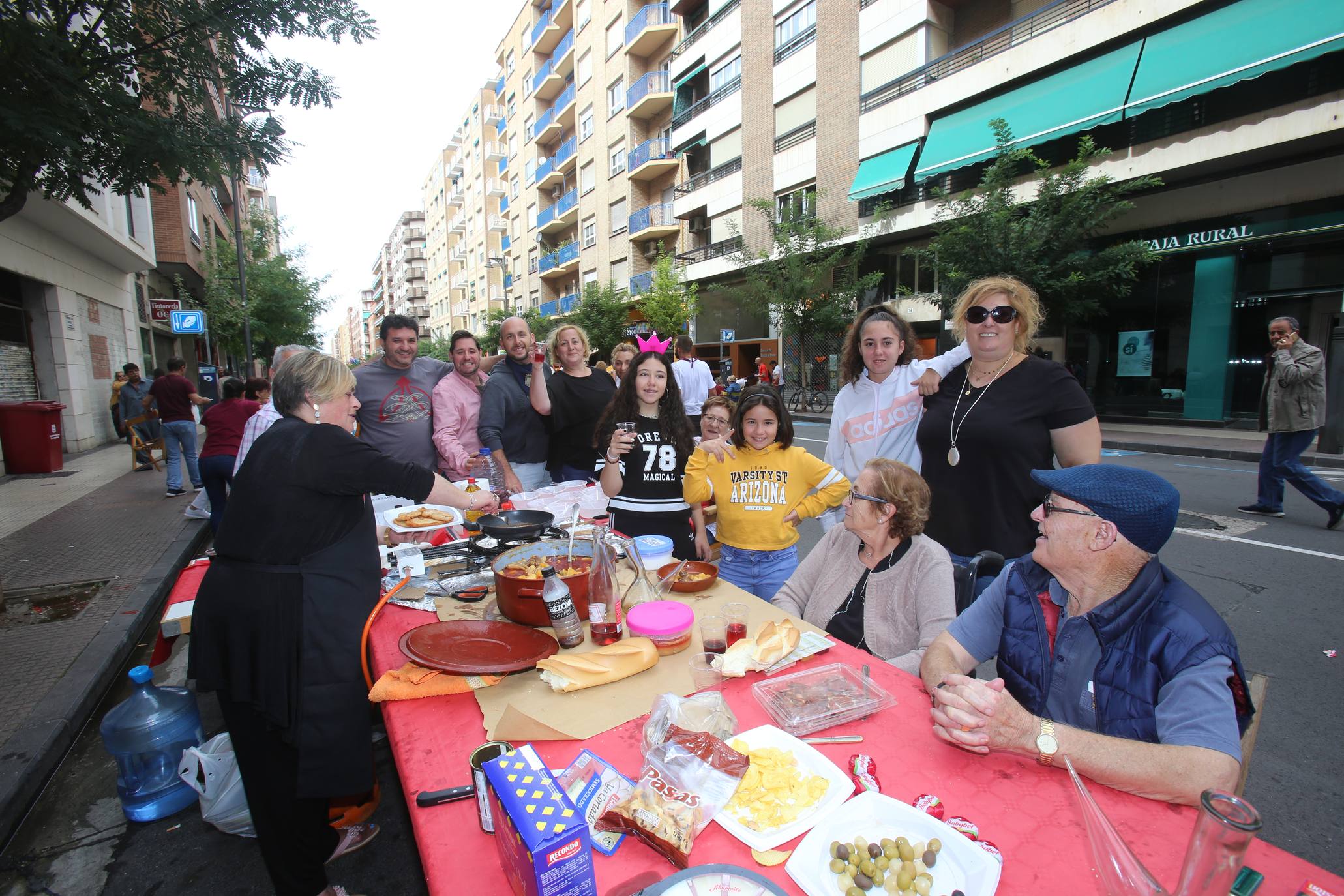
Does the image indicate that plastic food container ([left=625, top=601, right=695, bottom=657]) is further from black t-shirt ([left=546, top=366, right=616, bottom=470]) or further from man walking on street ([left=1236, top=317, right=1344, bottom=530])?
man walking on street ([left=1236, top=317, right=1344, bottom=530])

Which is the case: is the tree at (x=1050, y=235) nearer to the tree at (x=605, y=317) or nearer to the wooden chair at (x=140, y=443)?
the wooden chair at (x=140, y=443)

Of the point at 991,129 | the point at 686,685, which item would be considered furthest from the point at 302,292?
the point at 686,685

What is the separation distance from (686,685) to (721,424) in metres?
2.16

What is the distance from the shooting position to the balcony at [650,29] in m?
27.6

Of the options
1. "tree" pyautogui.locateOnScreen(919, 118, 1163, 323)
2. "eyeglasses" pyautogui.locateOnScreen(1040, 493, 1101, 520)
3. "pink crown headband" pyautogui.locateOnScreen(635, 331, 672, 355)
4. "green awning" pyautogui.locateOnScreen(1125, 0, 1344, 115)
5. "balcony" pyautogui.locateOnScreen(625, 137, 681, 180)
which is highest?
"balcony" pyautogui.locateOnScreen(625, 137, 681, 180)

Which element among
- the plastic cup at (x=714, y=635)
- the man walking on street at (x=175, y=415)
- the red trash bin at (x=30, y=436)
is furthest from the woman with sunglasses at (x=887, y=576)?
the red trash bin at (x=30, y=436)

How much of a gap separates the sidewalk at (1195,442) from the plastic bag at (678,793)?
26.2 ft

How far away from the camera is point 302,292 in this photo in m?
27.8

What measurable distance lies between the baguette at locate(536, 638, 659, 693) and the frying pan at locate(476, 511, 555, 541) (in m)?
1.16

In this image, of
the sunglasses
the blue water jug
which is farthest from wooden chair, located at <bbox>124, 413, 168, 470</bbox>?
the sunglasses

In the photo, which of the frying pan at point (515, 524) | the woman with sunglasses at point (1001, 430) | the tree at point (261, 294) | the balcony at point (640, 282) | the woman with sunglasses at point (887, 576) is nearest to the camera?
the woman with sunglasses at point (887, 576)

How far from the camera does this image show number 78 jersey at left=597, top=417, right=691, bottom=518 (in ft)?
12.2

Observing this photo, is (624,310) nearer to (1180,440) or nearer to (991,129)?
(991,129)

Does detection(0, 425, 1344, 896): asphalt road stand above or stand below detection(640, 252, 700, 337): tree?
below
